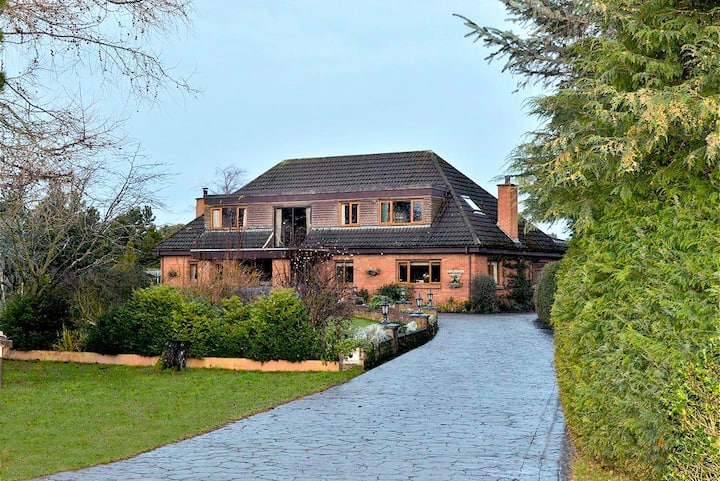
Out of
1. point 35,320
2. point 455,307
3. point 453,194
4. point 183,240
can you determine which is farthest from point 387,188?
point 35,320

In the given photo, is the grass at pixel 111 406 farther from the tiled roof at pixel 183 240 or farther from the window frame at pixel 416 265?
the tiled roof at pixel 183 240

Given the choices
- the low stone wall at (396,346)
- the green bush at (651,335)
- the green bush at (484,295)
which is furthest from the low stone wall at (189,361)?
the green bush at (484,295)

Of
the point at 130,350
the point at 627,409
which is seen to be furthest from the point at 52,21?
the point at 130,350

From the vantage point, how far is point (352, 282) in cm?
3809

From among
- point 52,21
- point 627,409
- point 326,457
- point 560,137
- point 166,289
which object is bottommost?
point 326,457

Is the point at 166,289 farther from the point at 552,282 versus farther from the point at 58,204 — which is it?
Result: the point at 552,282

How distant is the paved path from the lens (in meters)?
8.66

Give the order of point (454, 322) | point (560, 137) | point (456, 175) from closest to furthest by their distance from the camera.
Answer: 1. point (560, 137)
2. point (454, 322)
3. point (456, 175)

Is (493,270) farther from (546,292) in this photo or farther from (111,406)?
(111,406)

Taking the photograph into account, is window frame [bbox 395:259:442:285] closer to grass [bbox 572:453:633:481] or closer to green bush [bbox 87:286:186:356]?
green bush [bbox 87:286:186:356]

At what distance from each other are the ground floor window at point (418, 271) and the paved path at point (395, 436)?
751 inches

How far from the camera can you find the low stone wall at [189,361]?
17.3 meters

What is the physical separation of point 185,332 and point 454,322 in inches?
508

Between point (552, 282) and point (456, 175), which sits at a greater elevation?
point (456, 175)
